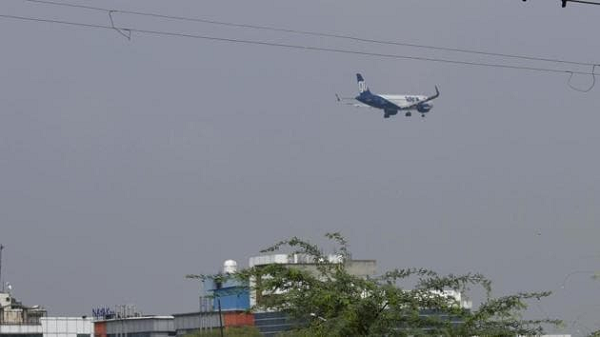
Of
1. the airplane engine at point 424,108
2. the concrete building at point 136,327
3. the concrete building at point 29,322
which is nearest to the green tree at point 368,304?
the airplane engine at point 424,108

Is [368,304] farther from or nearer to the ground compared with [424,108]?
nearer to the ground

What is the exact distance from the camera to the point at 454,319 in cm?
3375

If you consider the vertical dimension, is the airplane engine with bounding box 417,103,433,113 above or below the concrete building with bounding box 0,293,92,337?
above

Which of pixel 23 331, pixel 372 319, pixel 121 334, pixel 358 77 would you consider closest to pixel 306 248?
pixel 372 319

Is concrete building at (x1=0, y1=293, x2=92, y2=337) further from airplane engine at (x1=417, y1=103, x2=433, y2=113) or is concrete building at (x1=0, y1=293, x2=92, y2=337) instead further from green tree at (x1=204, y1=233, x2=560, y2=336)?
green tree at (x1=204, y1=233, x2=560, y2=336)

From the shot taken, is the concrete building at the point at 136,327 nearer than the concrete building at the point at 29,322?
No

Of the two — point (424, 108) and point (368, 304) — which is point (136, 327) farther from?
point (368, 304)

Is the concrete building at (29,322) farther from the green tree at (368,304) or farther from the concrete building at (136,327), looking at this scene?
the green tree at (368,304)

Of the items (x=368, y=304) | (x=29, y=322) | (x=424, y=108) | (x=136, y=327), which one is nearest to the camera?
(x=368, y=304)

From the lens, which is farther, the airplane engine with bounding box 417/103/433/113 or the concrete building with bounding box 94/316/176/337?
the concrete building with bounding box 94/316/176/337

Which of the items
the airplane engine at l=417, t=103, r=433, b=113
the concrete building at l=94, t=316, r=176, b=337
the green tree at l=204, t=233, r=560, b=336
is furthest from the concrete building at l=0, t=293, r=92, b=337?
the green tree at l=204, t=233, r=560, b=336

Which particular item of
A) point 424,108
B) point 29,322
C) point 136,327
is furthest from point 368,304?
point 136,327

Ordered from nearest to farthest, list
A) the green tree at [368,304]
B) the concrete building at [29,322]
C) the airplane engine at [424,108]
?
the green tree at [368,304] → the airplane engine at [424,108] → the concrete building at [29,322]

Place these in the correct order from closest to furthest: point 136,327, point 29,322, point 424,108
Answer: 1. point 424,108
2. point 29,322
3. point 136,327
